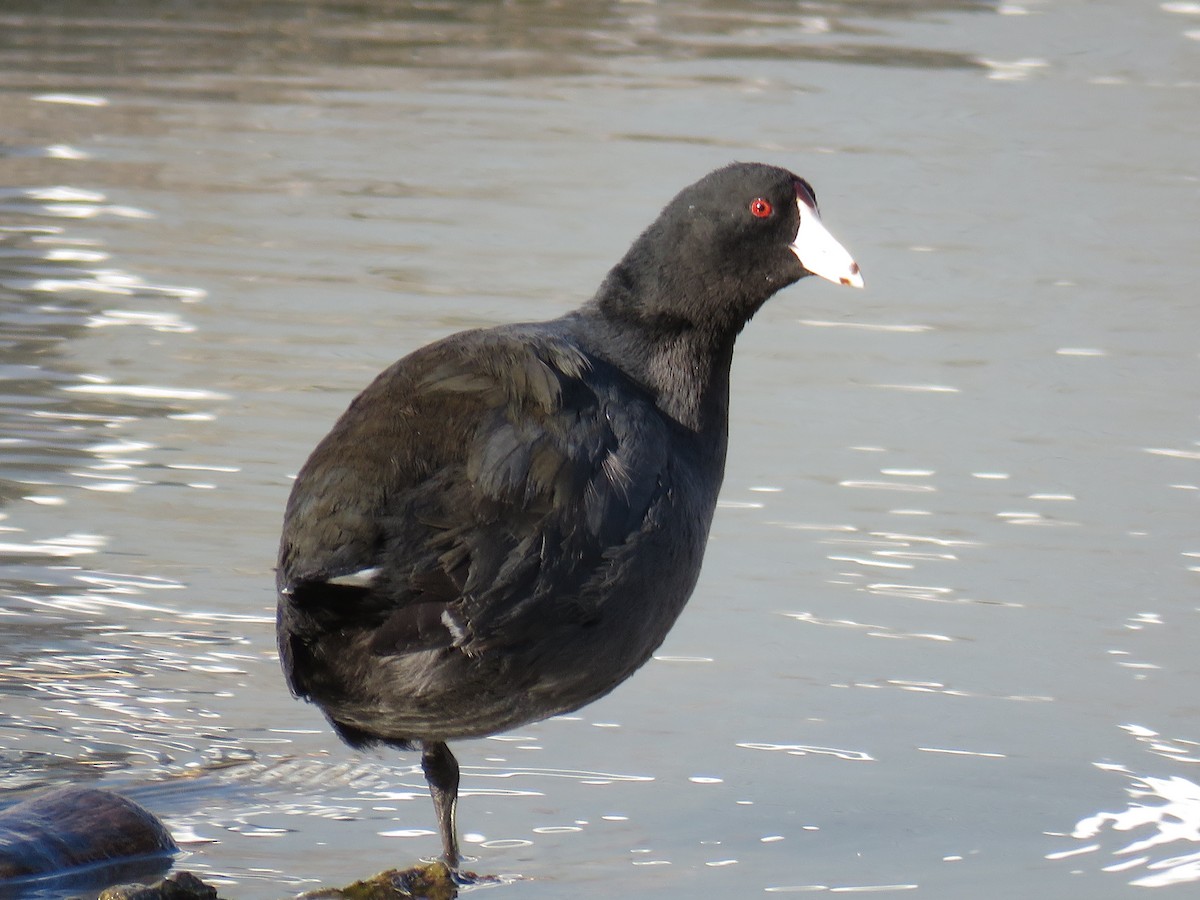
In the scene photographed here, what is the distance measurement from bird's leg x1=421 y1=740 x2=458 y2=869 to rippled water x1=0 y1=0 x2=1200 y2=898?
0.24ft

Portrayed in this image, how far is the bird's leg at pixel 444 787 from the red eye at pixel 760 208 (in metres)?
1.14

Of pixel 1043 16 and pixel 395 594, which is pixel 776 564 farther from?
pixel 1043 16

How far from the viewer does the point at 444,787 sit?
3.92 m

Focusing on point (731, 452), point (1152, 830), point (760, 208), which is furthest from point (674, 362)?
point (731, 452)

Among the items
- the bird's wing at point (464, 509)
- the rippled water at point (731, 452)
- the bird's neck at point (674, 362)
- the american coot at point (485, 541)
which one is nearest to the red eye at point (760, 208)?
the bird's neck at point (674, 362)

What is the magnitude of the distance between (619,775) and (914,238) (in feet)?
17.2

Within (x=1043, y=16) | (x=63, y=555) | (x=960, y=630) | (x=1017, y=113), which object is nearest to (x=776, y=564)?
(x=960, y=630)

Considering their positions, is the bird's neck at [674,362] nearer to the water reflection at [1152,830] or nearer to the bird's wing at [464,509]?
the bird's wing at [464,509]

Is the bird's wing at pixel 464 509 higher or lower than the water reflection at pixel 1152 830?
higher

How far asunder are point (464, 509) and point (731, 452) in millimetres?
3103

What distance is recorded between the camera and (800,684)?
15.7 ft

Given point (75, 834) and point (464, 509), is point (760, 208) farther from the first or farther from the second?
point (75, 834)

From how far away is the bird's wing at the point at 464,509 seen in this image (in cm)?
333

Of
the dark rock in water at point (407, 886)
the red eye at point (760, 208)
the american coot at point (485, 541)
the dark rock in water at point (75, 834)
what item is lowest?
the dark rock in water at point (407, 886)
